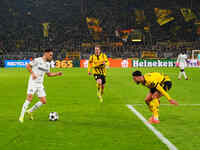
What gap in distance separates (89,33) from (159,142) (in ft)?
193

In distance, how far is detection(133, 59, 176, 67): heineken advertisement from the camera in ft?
172

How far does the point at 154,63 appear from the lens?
174 feet

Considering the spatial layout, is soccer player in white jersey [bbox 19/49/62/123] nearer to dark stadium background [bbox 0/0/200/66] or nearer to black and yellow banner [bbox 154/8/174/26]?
dark stadium background [bbox 0/0/200/66]

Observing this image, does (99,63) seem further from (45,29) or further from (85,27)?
(45,29)

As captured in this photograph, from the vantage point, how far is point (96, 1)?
71.7 metres

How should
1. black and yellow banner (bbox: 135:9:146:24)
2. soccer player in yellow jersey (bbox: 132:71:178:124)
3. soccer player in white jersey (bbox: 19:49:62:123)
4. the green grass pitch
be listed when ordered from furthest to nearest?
black and yellow banner (bbox: 135:9:146:24), soccer player in white jersey (bbox: 19:49:62:123), soccer player in yellow jersey (bbox: 132:71:178:124), the green grass pitch

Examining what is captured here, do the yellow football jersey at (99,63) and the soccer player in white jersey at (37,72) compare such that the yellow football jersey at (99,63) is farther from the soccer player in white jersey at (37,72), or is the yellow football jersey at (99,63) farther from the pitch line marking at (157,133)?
the soccer player in white jersey at (37,72)

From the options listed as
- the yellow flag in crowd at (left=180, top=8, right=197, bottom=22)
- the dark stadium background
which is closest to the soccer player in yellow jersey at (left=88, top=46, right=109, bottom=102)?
the dark stadium background

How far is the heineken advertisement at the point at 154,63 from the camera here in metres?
52.6

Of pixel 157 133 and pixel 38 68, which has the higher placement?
pixel 38 68

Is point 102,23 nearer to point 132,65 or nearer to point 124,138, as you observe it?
point 132,65

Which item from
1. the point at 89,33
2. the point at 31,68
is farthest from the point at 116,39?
the point at 31,68

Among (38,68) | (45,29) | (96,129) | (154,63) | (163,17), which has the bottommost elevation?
(96,129)

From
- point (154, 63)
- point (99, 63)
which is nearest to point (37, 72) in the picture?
point (99, 63)
